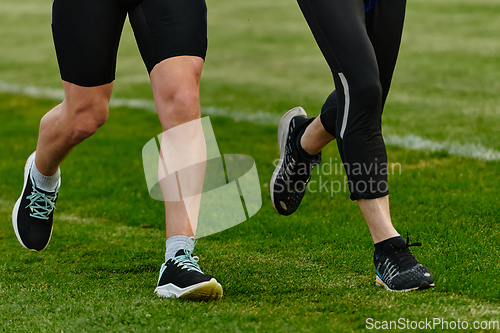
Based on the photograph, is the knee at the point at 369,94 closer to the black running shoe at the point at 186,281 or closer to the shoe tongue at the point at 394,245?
the shoe tongue at the point at 394,245

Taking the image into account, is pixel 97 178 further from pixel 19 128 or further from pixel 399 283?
pixel 399 283

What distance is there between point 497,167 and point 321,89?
533 centimetres

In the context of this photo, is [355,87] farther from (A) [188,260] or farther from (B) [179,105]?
(A) [188,260]

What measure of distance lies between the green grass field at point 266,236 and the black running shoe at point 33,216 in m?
0.14

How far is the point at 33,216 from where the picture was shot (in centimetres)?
385

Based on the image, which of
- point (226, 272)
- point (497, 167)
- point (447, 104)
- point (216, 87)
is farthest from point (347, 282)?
point (216, 87)

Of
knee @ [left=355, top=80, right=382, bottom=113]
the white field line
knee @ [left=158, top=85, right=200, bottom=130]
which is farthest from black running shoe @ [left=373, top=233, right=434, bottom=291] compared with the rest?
the white field line

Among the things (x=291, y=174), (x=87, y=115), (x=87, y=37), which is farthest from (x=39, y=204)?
(x=291, y=174)

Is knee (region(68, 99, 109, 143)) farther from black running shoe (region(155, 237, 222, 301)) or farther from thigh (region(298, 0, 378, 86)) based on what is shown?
thigh (region(298, 0, 378, 86))

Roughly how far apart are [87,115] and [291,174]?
1420 mm

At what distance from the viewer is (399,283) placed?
293cm

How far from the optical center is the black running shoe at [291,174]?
13.6ft

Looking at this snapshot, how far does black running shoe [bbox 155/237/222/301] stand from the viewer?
9.36 ft

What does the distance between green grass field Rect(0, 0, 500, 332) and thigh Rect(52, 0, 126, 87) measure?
112 cm
